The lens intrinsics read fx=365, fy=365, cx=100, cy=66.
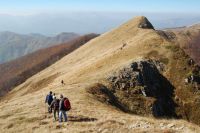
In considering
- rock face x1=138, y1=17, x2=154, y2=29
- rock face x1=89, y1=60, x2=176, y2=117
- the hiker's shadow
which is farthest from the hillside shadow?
rock face x1=138, y1=17, x2=154, y2=29

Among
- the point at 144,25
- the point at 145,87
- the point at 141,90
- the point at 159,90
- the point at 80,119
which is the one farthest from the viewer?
the point at 144,25

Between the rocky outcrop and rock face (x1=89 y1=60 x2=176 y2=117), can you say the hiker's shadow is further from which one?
the rocky outcrop

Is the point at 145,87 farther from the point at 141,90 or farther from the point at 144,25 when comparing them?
the point at 144,25

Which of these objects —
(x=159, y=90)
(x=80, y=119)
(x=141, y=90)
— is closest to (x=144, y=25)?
(x=159, y=90)

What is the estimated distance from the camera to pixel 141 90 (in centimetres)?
6856

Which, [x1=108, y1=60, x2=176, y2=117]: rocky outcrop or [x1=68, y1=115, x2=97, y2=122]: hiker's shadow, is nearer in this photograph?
[x1=68, y1=115, x2=97, y2=122]: hiker's shadow

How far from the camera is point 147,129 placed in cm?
3319

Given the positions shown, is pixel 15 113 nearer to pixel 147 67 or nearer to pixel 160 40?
pixel 147 67

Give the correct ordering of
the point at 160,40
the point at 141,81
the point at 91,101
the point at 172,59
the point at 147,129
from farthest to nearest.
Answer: the point at 160,40
the point at 172,59
the point at 141,81
the point at 91,101
the point at 147,129

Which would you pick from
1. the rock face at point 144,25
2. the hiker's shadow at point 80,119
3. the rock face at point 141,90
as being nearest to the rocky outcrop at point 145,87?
the rock face at point 141,90

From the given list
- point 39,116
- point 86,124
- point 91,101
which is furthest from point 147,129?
point 91,101

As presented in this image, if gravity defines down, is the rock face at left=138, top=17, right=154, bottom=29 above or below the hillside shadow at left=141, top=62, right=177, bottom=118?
above

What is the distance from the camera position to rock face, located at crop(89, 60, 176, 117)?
200 ft

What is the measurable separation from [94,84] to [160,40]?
34950 mm
